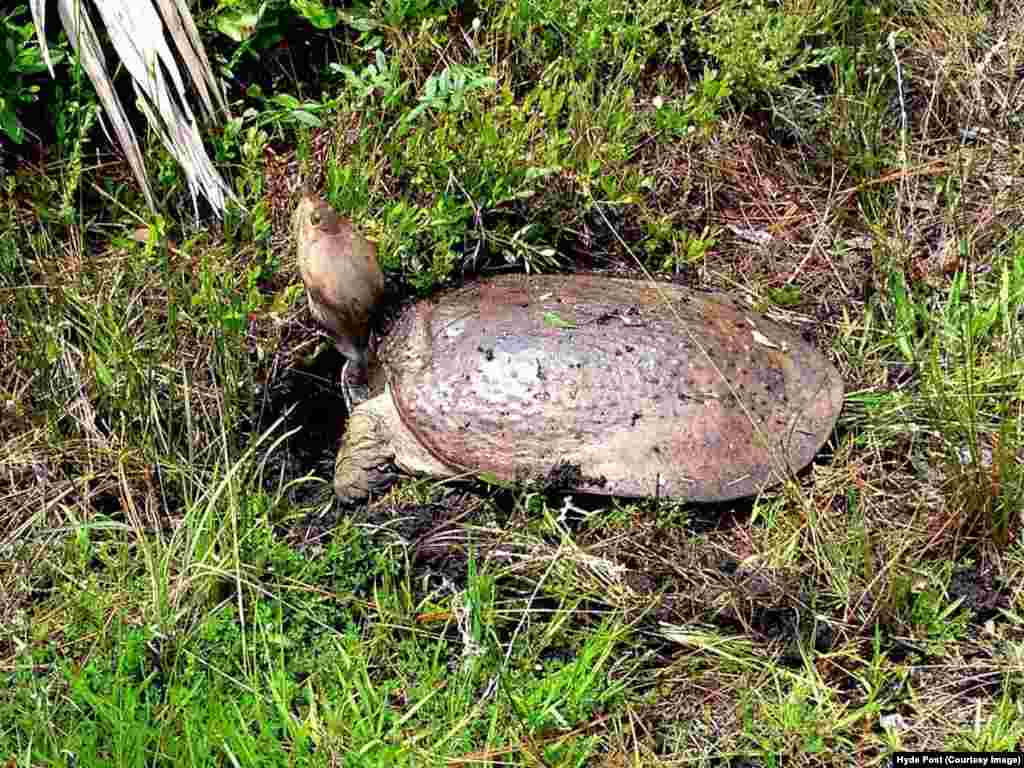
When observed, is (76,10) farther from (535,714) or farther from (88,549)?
(535,714)

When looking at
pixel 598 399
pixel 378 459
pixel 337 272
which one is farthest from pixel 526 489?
pixel 337 272

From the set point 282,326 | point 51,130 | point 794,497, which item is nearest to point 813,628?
point 794,497

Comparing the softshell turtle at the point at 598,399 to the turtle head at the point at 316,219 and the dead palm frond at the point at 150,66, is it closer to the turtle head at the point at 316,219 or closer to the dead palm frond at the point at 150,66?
the turtle head at the point at 316,219

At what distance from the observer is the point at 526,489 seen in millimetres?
2836

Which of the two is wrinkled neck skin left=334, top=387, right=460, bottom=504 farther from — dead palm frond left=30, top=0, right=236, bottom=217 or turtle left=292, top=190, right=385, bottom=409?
dead palm frond left=30, top=0, right=236, bottom=217

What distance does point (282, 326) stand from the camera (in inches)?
133

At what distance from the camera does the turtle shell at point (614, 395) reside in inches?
111

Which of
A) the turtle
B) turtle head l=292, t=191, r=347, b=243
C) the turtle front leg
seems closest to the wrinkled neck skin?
the turtle front leg

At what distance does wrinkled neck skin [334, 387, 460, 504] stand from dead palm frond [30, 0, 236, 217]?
0.95m

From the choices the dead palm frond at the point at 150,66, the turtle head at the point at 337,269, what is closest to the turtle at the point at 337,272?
the turtle head at the point at 337,269

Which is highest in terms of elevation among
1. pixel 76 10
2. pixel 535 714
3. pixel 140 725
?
pixel 76 10

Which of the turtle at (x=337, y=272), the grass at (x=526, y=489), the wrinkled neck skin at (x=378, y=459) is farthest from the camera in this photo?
the turtle at (x=337, y=272)

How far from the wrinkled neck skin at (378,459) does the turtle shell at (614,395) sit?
0.18ft

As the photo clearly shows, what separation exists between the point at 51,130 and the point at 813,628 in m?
2.96
